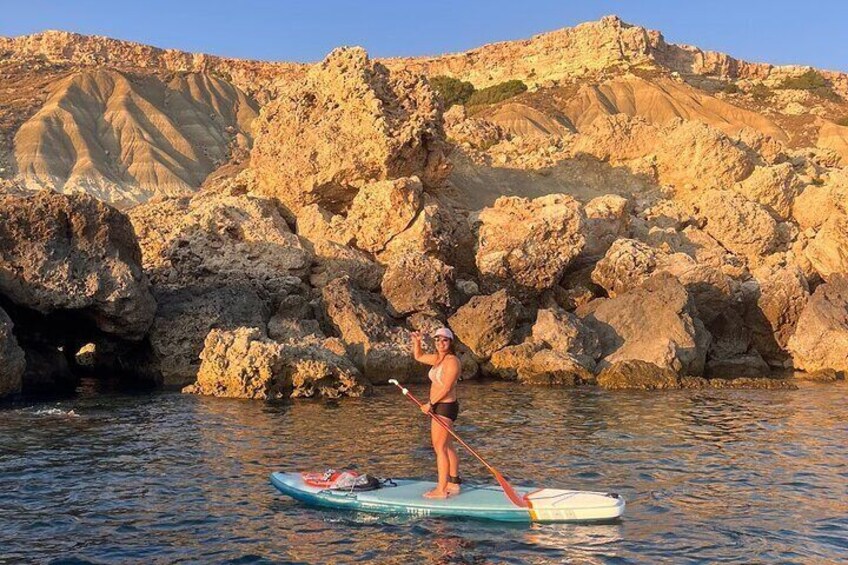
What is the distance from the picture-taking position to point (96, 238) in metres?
19.5

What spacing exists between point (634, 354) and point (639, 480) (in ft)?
33.7

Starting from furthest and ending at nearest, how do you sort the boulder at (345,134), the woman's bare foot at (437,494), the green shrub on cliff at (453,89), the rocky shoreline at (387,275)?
the green shrub on cliff at (453,89) < the boulder at (345,134) < the rocky shoreline at (387,275) < the woman's bare foot at (437,494)

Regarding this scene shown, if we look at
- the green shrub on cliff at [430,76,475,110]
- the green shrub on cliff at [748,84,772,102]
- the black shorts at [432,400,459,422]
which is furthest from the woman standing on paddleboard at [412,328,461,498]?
the green shrub on cliff at [748,84,772,102]

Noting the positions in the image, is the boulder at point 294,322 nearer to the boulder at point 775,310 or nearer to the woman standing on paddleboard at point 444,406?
the woman standing on paddleboard at point 444,406

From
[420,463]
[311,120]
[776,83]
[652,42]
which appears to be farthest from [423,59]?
[420,463]

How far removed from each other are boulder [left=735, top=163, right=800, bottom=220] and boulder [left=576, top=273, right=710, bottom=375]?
11.0 metres

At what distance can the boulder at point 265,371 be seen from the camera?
1808cm

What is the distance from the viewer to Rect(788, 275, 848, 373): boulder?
74.3 ft

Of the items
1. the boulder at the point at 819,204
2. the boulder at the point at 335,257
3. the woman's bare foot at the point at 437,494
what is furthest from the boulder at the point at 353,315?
the boulder at the point at 819,204

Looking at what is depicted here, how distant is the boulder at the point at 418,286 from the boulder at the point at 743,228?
431 inches

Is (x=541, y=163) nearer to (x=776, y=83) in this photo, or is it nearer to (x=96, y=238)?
(x=96, y=238)

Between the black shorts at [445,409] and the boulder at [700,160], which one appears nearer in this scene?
the black shorts at [445,409]

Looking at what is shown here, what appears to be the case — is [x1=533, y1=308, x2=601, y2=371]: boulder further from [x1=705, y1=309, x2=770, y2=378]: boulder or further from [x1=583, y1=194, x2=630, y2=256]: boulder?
[x1=583, y1=194, x2=630, y2=256]: boulder

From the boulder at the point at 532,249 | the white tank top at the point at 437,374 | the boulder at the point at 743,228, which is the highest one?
the boulder at the point at 743,228
